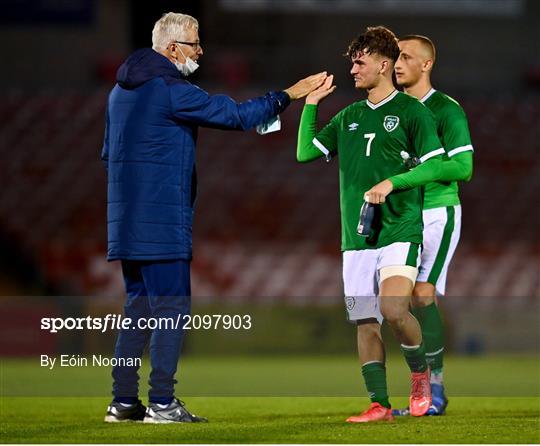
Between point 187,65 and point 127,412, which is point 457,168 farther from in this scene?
point 127,412

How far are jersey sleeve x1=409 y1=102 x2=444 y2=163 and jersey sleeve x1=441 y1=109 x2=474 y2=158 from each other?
1.70 feet

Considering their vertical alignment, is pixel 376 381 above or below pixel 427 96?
below

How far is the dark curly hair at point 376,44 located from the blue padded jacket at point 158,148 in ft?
1.60

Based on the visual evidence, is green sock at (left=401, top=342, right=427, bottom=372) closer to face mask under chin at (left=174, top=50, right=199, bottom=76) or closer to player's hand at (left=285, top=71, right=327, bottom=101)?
player's hand at (left=285, top=71, right=327, bottom=101)

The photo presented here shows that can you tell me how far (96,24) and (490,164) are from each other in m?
5.94

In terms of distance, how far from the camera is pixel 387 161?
7.05 metres

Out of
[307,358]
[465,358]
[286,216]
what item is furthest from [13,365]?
[286,216]

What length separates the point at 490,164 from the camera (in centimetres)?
2023

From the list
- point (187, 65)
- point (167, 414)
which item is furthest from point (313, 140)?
point (167, 414)

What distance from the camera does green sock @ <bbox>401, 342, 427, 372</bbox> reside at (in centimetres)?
721

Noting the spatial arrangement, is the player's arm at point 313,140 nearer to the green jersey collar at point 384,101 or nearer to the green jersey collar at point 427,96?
the green jersey collar at point 384,101

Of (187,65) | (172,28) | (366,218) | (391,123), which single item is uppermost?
(172,28)

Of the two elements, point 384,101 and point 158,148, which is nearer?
point 158,148

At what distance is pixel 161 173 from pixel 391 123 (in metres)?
1.18
